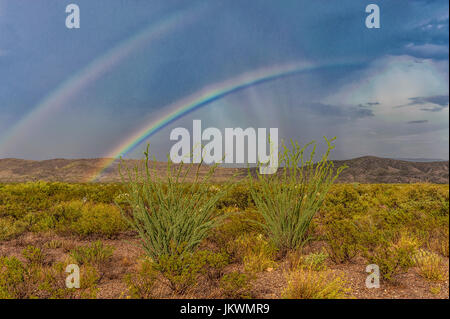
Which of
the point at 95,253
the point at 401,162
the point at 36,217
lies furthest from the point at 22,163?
the point at 401,162

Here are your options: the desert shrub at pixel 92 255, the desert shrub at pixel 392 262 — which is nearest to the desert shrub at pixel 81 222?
the desert shrub at pixel 92 255

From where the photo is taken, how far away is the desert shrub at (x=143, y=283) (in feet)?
11.4

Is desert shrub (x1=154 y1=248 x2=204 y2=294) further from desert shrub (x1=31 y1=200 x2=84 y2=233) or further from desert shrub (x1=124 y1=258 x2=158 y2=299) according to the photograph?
desert shrub (x1=31 y1=200 x2=84 y2=233)

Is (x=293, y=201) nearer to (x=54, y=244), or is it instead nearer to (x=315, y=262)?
(x=315, y=262)

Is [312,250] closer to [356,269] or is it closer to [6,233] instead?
[356,269]

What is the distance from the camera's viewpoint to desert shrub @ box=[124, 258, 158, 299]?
136 inches

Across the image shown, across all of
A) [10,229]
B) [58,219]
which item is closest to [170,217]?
[10,229]

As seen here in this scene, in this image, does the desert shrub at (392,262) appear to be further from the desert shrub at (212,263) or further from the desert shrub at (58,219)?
the desert shrub at (58,219)

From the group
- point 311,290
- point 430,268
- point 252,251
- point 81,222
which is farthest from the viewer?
point 81,222

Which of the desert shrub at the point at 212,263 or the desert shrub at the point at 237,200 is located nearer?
the desert shrub at the point at 212,263

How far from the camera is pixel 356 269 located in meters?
4.45

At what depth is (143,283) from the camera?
12.3ft
